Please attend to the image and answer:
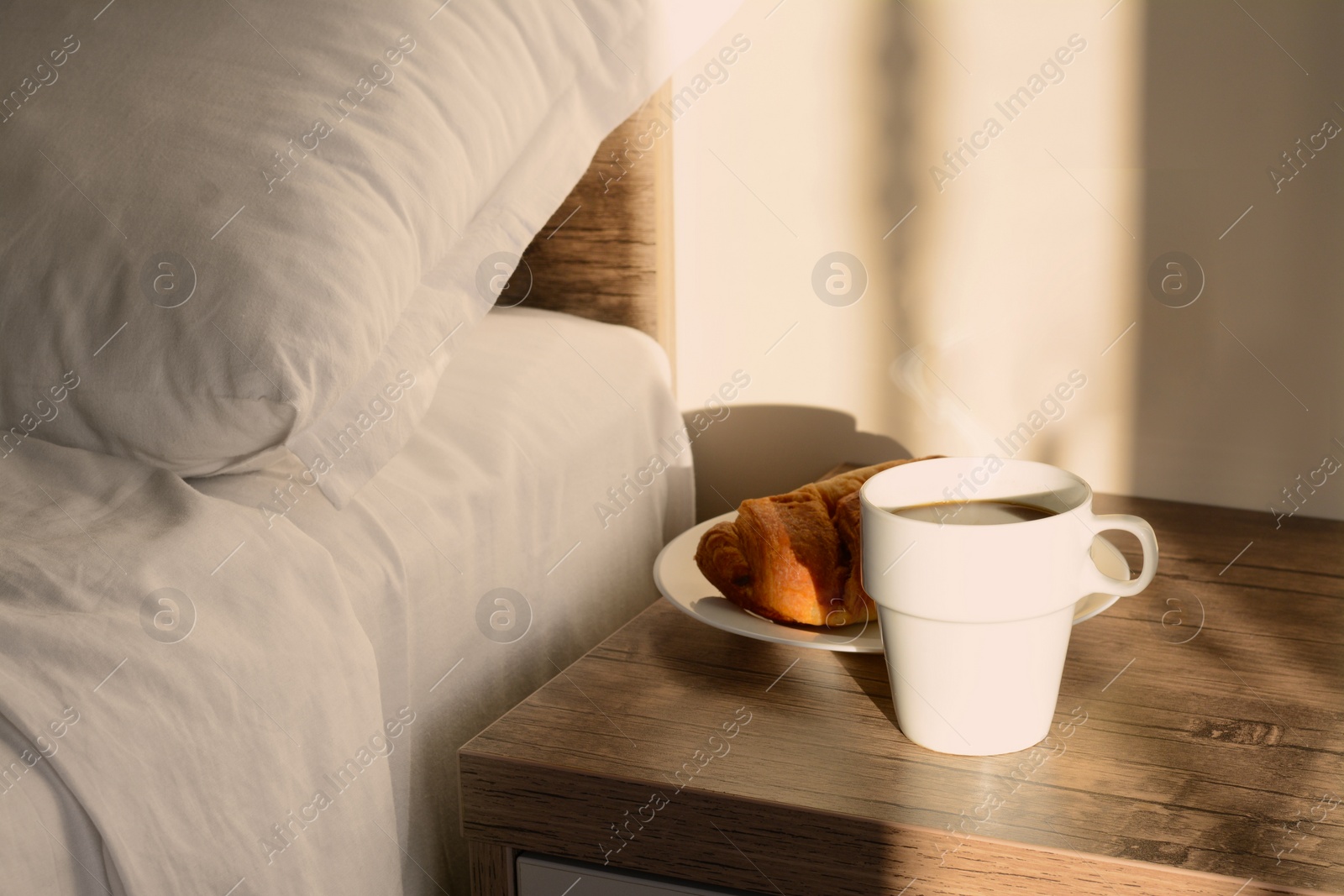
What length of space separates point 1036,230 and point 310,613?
0.71m

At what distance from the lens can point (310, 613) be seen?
591 mm

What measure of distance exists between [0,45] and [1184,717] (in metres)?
0.90

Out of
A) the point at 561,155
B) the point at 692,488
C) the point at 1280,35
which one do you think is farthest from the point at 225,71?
the point at 1280,35

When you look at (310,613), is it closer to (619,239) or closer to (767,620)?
(767,620)

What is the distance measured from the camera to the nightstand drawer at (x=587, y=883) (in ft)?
1.79

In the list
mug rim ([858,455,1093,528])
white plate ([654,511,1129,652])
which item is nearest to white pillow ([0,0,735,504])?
white plate ([654,511,1129,652])

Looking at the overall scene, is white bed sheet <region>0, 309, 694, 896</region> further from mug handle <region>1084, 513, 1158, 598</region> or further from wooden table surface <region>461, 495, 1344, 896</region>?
mug handle <region>1084, 513, 1158, 598</region>

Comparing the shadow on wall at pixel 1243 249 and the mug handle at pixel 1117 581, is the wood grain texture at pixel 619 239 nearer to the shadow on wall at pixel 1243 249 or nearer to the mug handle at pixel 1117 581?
the shadow on wall at pixel 1243 249

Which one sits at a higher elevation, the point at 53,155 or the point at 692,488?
the point at 53,155

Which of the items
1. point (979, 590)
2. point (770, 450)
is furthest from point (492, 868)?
point (770, 450)

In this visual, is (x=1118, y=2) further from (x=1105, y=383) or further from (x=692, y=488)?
(x=692, y=488)

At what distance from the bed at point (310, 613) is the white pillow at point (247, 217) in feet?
0.04

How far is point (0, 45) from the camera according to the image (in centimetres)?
79

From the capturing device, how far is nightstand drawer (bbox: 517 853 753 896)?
546mm
